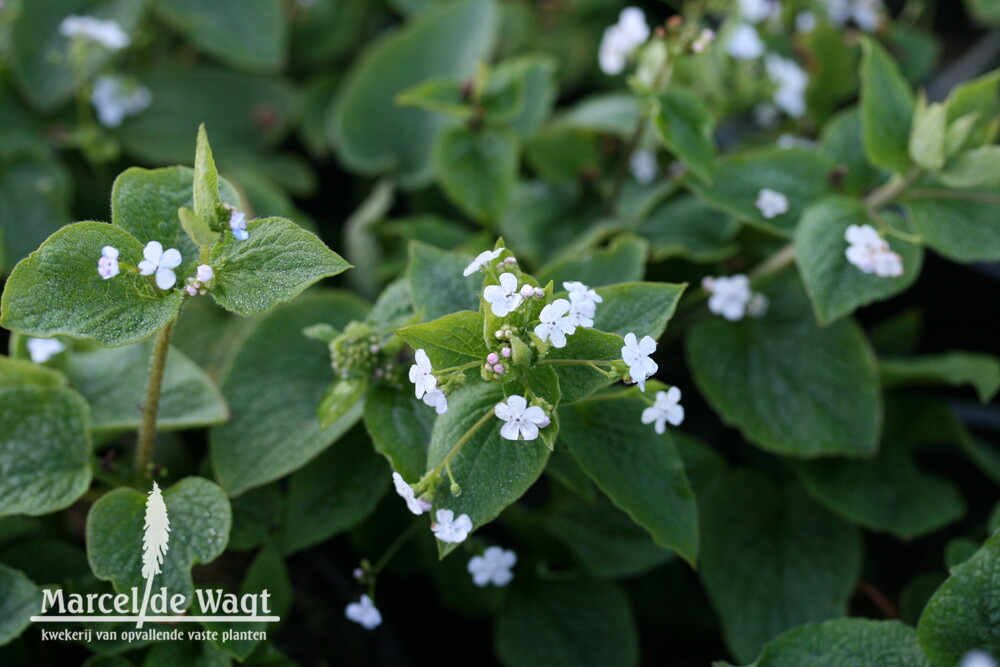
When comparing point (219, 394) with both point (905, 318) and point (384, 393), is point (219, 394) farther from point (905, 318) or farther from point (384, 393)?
point (905, 318)

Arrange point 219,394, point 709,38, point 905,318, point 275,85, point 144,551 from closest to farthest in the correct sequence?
point 144,551, point 219,394, point 709,38, point 905,318, point 275,85

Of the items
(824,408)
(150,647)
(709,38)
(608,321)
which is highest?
(709,38)

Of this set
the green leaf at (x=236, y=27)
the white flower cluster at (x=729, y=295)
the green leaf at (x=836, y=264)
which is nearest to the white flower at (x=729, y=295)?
the white flower cluster at (x=729, y=295)

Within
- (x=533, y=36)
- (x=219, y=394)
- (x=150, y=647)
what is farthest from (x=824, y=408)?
(x=533, y=36)

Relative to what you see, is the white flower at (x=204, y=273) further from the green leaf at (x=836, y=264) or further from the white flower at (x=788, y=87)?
the white flower at (x=788, y=87)

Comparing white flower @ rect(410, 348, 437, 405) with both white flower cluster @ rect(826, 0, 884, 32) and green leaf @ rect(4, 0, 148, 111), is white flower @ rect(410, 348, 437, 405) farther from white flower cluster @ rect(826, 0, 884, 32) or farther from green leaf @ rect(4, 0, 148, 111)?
white flower cluster @ rect(826, 0, 884, 32)

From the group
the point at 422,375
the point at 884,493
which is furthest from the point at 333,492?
the point at 884,493

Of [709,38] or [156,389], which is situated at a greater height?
Answer: [709,38]

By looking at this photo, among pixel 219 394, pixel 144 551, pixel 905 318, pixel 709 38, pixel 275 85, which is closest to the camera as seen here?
pixel 144 551
